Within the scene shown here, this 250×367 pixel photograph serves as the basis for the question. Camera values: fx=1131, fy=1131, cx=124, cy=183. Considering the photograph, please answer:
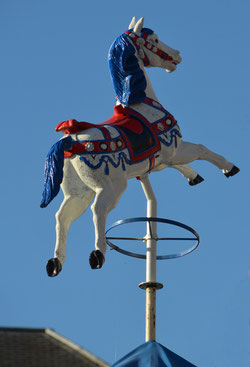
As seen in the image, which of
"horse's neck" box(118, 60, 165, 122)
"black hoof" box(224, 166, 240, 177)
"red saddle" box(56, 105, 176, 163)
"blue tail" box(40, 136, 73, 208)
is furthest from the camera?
"black hoof" box(224, 166, 240, 177)

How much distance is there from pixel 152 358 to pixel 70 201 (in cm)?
252

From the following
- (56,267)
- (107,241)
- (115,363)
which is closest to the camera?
(115,363)

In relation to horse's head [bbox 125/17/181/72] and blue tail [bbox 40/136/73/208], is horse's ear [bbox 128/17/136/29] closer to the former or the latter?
horse's head [bbox 125/17/181/72]

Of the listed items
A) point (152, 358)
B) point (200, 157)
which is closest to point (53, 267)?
point (152, 358)

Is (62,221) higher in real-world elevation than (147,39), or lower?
lower

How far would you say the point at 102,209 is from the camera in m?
14.0

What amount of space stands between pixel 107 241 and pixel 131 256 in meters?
0.39

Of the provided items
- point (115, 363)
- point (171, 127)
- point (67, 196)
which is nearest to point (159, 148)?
point (171, 127)

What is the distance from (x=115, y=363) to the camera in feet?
42.4

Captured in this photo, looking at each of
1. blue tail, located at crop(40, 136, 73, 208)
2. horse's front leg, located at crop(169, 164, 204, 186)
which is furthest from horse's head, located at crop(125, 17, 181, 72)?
blue tail, located at crop(40, 136, 73, 208)

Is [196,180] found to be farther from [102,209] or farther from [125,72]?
[102,209]

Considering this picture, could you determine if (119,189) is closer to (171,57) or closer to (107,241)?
(107,241)

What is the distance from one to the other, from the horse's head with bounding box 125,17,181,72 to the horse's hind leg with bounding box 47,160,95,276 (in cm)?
228

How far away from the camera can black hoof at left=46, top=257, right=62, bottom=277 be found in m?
14.1
